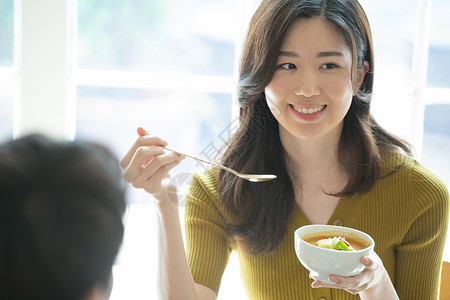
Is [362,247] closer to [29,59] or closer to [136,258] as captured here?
[136,258]

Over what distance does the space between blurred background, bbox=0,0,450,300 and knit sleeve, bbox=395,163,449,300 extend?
1.12m

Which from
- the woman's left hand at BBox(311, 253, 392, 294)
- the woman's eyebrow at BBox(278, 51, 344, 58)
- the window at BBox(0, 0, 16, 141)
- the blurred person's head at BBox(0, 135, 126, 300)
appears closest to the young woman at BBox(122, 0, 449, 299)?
the woman's eyebrow at BBox(278, 51, 344, 58)

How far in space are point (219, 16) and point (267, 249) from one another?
4.92ft

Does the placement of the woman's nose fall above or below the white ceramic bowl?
above

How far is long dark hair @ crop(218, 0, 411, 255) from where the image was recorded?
143cm

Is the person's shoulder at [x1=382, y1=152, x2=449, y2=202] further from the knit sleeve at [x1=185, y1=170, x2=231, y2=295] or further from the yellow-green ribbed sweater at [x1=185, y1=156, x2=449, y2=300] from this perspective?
the knit sleeve at [x1=185, y1=170, x2=231, y2=295]

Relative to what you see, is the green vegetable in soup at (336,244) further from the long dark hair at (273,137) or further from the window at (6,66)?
the window at (6,66)

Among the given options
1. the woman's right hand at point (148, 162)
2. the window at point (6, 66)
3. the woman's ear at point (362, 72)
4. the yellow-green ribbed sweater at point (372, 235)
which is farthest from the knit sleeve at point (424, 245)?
the window at point (6, 66)

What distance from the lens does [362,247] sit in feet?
3.75

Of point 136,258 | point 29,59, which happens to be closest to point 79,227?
point 136,258

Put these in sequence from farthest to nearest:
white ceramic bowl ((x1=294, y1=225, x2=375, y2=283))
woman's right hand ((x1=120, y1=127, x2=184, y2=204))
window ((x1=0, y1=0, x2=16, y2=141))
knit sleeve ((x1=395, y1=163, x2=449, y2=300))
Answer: window ((x1=0, y1=0, x2=16, y2=141)) → knit sleeve ((x1=395, y1=163, x2=449, y2=300)) → woman's right hand ((x1=120, y1=127, x2=184, y2=204)) → white ceramic bowl ((x1=294, y1=225, x2=375, y2=283))

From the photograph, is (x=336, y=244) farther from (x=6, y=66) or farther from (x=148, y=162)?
(x=6, y=66)

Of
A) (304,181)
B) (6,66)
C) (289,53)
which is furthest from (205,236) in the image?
(6,66)

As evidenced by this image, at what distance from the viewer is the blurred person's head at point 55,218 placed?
0.48 m
